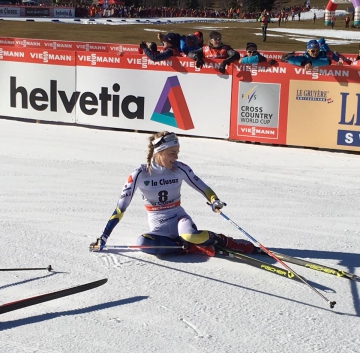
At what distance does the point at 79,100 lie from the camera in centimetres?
1287

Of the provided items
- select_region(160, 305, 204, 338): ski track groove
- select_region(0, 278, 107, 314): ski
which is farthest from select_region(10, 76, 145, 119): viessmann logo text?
select_region(160, 305, 204, 338): ski track groove

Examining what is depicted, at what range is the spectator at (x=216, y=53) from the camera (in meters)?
11.5

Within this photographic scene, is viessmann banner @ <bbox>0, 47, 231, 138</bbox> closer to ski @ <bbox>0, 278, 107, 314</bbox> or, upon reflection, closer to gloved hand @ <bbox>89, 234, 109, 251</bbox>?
gloved hand @ <bbox>89, 234, 109, 251</bbox>

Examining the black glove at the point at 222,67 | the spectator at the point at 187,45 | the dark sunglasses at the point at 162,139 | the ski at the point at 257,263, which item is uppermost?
the spectator at the point at 187,45

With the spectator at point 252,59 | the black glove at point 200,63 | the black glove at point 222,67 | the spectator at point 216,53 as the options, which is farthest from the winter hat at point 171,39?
the spectator at point 252,59

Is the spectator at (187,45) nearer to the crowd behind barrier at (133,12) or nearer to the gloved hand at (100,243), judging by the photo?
the gloved hand at (100,243)

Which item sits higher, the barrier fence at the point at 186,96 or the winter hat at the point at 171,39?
the winter hat at the point at 171,39

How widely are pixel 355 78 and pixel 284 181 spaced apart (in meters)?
2.56

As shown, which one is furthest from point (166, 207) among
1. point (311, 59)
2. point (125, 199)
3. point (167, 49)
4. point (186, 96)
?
point (167, 49)

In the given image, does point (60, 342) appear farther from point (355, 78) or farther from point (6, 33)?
point (6, 33)

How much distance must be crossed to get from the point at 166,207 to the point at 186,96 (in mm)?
5987

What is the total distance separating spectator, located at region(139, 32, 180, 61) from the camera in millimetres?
11961

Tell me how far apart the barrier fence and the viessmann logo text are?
0.02 meters

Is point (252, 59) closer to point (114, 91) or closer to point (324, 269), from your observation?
point (114, 91)
